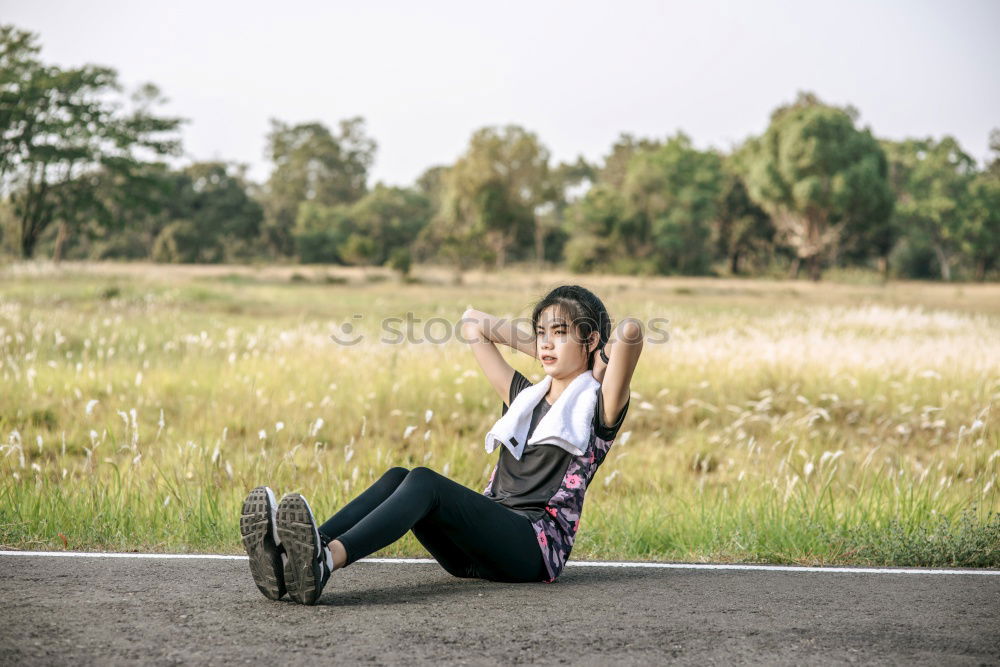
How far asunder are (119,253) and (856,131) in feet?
145

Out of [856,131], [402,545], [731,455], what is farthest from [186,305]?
[856,131]

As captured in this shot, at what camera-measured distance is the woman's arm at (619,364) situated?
4289 mm

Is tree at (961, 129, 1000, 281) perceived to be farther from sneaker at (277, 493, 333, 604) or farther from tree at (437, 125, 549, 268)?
sneaker at (277, 493, 333, 604)

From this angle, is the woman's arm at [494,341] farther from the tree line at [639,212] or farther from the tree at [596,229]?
the tree at [596,229]

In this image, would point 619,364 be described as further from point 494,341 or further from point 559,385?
point 494,341

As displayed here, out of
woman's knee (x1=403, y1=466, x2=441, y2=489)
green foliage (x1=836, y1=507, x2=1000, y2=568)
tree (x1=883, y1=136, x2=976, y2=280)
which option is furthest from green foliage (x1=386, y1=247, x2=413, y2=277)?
woman's knee (x1=403, y1=466, x2=441, y2=489)

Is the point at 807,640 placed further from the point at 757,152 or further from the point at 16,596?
the point at 757,152

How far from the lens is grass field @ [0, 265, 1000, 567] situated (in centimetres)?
590

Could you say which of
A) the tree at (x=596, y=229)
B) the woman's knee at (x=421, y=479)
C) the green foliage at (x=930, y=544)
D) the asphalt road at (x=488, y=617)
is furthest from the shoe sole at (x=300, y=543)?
the tree at (x=596, y=229)

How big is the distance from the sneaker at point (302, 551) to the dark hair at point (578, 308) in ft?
4.47

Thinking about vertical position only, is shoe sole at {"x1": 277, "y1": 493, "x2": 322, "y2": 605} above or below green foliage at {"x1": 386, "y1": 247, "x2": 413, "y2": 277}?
below

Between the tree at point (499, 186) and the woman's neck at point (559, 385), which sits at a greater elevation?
the tree at point (499, 186)

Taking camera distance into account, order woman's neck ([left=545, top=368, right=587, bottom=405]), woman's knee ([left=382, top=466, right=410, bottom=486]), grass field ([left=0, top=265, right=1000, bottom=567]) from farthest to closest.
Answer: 1. grass field ([left=0, top=265, right=1000, bottom=567])
2. woman's neck ([left=545, top=368, right=587, bottom=405])
3. woman's knee ([left=382, top=466, right=410, bottom=486])

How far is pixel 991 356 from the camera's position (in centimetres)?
1343
